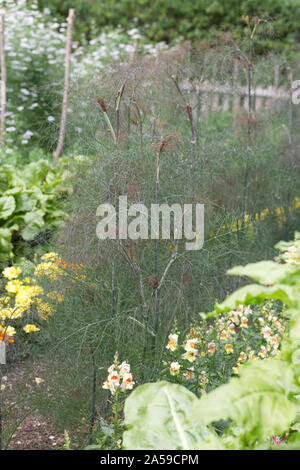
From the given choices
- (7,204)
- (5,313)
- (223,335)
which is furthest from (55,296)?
(7,204)

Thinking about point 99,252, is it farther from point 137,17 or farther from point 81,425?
point 137,17

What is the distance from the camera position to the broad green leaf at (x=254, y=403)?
3.80 ft

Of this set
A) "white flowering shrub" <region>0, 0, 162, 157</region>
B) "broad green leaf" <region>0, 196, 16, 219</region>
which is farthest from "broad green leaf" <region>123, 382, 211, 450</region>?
"white flowering shrub" <region>0, 0, 162, 157</region>

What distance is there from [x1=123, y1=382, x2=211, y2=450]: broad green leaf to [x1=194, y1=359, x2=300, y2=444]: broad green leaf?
30 cm

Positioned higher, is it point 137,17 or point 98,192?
point 137,17

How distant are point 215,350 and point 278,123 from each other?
2612mm

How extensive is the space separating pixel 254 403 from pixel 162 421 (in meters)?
0.42

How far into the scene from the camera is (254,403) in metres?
1.20

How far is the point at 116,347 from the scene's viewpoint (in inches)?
97.0

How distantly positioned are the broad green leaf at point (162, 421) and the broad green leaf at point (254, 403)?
296 mm

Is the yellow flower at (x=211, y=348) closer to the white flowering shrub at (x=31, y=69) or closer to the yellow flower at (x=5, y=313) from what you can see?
the yellow flower at (x=5, y=313)

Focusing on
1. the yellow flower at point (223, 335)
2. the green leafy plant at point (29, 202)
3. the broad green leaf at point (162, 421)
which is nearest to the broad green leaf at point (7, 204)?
the green leafy plant at point (29, 202)

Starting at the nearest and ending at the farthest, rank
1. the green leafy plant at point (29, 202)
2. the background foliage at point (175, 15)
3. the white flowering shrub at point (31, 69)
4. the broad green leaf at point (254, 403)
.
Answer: the broad green leaf at point (254, 403)
the green leafy plant at point (29, 202)
the white flowering shrub at point (31, 69)
the background foliage at point (175, 15)
